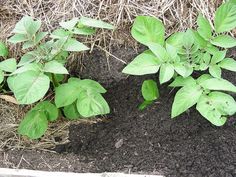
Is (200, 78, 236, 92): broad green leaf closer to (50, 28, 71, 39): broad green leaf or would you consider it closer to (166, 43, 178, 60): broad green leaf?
(166, 43, 178, 60): broad green leaf

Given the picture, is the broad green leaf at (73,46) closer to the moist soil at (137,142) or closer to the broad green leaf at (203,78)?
the moist soil at (137,142)

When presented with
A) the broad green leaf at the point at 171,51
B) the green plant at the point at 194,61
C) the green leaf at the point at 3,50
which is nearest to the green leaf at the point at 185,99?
the green plant at the point at 194,61

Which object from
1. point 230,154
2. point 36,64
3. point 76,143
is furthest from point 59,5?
point 230,154

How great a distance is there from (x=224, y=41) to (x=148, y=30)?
0.29 metres

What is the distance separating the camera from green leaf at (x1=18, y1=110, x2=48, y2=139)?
1.83m

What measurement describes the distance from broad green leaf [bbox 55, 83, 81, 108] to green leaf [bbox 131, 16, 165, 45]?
312mm

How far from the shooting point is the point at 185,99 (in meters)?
1.68

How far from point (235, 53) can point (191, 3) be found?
0.93 feet

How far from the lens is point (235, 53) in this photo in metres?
1.95

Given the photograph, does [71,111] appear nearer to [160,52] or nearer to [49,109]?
[49,109]

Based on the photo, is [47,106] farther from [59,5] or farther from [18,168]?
[59,5]

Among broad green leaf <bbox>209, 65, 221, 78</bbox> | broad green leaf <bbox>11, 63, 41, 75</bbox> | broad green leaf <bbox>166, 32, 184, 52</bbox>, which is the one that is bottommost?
broad green leaf <bbox>209, 65, 221, 78</bbox>

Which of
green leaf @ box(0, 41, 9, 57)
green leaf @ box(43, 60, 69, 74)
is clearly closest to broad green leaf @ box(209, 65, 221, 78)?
green leaf @ box(43, 60, 69, 74)

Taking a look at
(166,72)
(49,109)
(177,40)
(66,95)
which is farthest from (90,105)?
(177,40)
